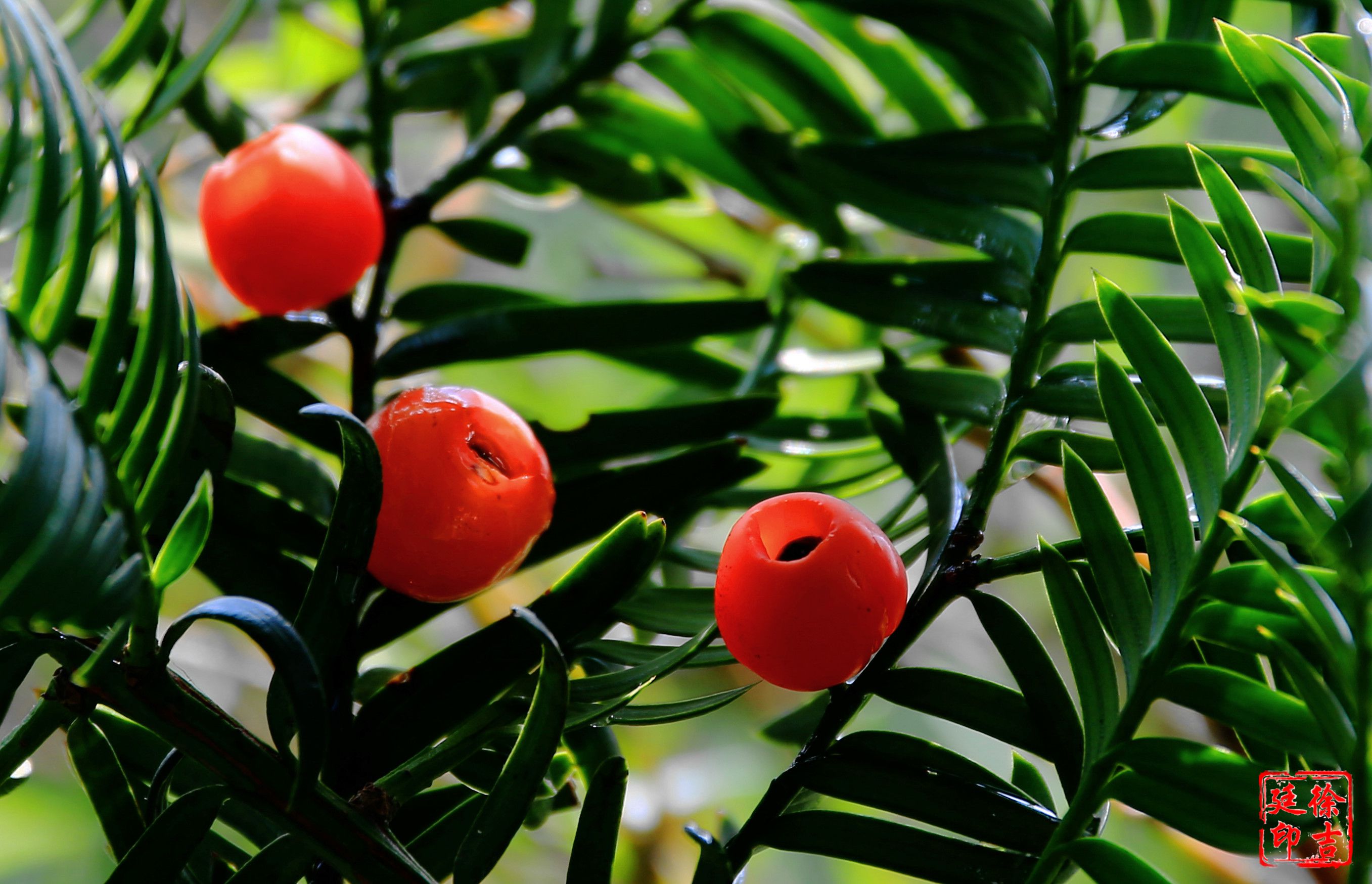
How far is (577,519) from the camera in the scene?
0.30 m

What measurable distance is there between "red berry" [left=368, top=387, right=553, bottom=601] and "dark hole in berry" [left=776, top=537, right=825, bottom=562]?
0.06 metres

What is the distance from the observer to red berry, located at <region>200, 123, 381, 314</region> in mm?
307

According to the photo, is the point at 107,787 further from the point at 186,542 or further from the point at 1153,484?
the point at 1153,484

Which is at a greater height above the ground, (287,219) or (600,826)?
(287,219)

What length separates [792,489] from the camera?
1.15ft

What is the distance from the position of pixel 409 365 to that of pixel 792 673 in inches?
7.0

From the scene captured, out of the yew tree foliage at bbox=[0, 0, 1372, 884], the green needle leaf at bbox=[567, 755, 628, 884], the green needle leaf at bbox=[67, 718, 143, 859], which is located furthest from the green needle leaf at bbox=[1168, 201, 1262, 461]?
the green needle leaf at bbox=[67, 718, 143, 859]

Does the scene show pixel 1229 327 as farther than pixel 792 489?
No

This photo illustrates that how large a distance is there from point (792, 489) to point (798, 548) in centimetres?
10

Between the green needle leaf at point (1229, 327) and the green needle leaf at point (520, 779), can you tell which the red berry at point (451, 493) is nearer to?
the green needle leaf at point (520, 779)

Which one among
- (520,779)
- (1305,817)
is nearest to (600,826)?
(520,779)

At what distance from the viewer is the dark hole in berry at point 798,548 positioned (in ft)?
0.80

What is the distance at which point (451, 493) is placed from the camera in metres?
0.24

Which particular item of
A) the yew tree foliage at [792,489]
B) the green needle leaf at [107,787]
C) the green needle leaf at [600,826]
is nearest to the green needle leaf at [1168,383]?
the yew tree foliage at [792,489]
